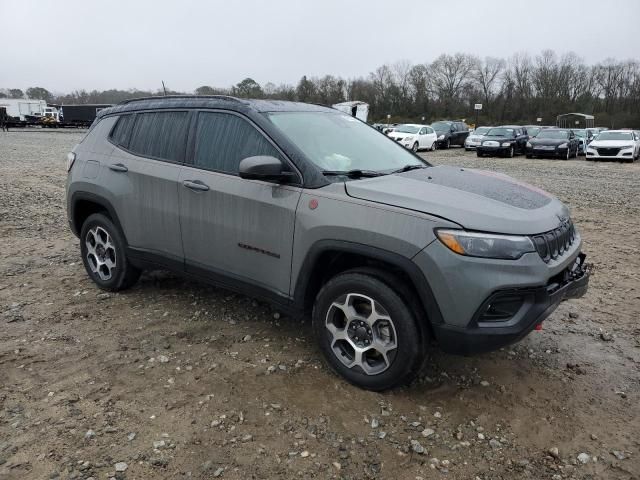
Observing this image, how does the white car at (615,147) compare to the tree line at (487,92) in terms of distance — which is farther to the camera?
the tree line at (487,92)

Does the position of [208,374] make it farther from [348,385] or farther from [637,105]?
[637,105]

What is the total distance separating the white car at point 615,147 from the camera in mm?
21891

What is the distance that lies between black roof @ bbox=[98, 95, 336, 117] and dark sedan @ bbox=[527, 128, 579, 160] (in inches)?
850

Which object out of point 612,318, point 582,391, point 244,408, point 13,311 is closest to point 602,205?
point 612,318

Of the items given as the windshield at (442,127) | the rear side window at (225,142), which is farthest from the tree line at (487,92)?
the rear side window at (225,142)

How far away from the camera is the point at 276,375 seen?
3396 millimetres

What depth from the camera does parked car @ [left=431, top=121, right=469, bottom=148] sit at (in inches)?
1176

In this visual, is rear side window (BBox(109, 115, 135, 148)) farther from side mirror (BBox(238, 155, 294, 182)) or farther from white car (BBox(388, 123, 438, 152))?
white car (BBox(388, 123, 438, 152))

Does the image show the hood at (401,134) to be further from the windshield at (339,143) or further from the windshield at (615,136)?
the windshield at (339,143)

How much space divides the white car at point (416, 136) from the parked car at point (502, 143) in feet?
10.9

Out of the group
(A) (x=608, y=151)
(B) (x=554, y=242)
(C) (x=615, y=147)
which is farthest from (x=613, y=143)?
(B) (x=554, y=242)

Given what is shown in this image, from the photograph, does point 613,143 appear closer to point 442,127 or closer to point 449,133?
point 449,133

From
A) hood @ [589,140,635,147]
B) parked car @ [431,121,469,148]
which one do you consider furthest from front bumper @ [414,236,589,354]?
parked car @ [431,121,469,148]

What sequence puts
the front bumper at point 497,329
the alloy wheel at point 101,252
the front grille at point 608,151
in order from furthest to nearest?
the front grille at point 608,151
the alloy wheel at point 101,252
the front bumper at point 497,329
